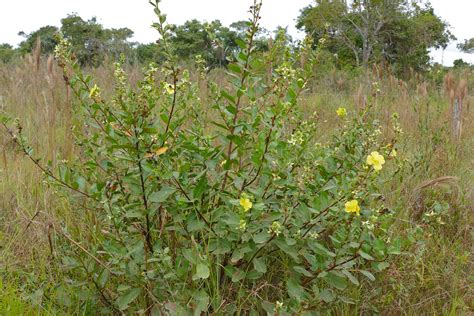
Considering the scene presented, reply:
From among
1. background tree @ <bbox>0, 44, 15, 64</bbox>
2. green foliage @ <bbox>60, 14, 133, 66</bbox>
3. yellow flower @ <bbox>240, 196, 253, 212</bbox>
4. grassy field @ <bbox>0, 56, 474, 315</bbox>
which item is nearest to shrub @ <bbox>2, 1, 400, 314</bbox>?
yellow flower @ <bbox>240, 196, 253, 212</bbox>

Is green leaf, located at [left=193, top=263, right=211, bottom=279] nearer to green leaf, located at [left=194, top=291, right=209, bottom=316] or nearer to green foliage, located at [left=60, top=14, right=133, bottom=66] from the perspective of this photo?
green leaf, located at [left=194, top=291, right=209, bottom=316]

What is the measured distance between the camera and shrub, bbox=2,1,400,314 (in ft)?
4.67

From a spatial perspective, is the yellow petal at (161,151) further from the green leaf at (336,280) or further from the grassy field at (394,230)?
the green leaf at (336,280)

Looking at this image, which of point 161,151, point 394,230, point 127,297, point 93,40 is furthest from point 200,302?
point 93,40

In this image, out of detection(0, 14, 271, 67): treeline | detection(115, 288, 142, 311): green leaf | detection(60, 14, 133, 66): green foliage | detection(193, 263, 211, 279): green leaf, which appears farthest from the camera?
detection(60, 14, 133, 66): green foliage

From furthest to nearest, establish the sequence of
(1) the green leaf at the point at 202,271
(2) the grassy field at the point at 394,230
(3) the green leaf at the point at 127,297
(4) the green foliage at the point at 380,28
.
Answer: (4) the green foliage at the point at 380,28 < (2) the grassy field at the point at 394,230 < (3) the green leaf at the point at 127,297 < (1) the green leaf at the point at 202,271

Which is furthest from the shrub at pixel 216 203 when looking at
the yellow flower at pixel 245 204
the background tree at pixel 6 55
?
the background tree at pixel 6 55

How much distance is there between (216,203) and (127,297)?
0.42 m

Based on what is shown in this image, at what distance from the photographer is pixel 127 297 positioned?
148 cm

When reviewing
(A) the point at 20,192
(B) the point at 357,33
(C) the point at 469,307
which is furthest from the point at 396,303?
(B) the point at 357,33

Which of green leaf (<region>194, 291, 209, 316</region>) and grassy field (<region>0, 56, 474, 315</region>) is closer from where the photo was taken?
green leaf (<region>194, 291, 209, 316</region>)

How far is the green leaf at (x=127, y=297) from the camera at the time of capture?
1.46 metres

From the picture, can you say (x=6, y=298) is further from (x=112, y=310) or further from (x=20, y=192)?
(x=20, y=192)

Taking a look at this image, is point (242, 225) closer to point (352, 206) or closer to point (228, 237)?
point (228, 237)
